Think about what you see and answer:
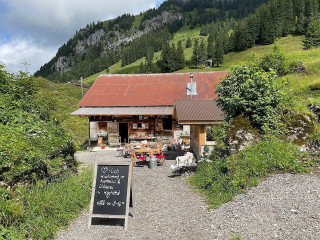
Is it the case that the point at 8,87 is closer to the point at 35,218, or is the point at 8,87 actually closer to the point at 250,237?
the point at 35,218

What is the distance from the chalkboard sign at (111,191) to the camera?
→ 6142mm

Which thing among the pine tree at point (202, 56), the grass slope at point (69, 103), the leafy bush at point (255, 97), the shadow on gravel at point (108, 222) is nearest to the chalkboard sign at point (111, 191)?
the shadow on gravel at point (108, 222)

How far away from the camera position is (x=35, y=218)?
5.52 metres

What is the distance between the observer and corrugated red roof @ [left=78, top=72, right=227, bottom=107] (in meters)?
22.0

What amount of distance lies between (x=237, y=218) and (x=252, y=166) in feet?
6.85

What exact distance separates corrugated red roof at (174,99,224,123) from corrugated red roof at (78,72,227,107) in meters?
7.23

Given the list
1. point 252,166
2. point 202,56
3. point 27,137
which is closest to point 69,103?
point 27,137

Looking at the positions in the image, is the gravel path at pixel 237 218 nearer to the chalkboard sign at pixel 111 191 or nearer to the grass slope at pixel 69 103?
the chalkboard sign at pixel 111 191

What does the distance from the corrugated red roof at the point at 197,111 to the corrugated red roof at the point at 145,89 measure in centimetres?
723

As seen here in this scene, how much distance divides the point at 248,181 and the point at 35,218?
5.58m

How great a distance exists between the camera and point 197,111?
13.1 meters

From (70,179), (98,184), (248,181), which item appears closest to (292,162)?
(248,181)

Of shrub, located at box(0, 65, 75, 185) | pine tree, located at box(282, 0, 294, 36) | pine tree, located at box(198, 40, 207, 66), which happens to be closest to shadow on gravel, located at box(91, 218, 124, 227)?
shrub, located at box(0, 65, 75, 185)

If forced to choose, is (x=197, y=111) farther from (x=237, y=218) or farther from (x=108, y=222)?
(x=108, y=222)
